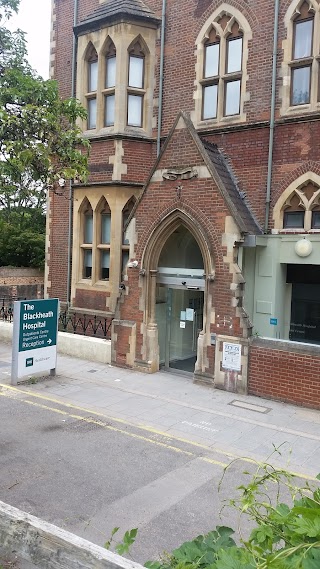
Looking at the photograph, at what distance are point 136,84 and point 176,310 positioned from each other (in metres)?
6.63

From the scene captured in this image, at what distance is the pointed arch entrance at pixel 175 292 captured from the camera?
1183 cm

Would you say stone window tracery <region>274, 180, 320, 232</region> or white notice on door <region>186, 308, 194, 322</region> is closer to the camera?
stone window tracery <region>274, 180, 320, 232</region>

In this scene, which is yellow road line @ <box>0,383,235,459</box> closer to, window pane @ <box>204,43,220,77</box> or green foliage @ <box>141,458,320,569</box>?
green foliage @ <box>141,458,320,569</box>

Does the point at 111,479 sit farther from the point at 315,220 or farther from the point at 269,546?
the point at 315,220

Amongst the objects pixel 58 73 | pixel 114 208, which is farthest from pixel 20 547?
pixel 58 73

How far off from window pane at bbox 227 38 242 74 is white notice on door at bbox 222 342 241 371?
7131 mm

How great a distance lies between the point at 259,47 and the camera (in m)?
12.2

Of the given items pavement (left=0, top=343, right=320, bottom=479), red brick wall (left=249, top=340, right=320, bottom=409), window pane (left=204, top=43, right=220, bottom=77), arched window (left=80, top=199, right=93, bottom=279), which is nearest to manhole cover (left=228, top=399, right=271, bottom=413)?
pavement (left=0, top=343, right=320, bottom=479)

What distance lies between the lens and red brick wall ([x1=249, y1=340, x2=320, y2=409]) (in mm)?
9562

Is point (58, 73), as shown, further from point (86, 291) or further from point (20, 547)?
point (20, 547)

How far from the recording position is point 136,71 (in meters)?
14.1

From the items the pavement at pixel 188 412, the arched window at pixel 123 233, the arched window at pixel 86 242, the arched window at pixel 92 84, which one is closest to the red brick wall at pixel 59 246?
the arched window at pixel 86 242

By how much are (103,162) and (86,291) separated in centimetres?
379

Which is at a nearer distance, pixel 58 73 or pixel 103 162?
pixel 103 162
